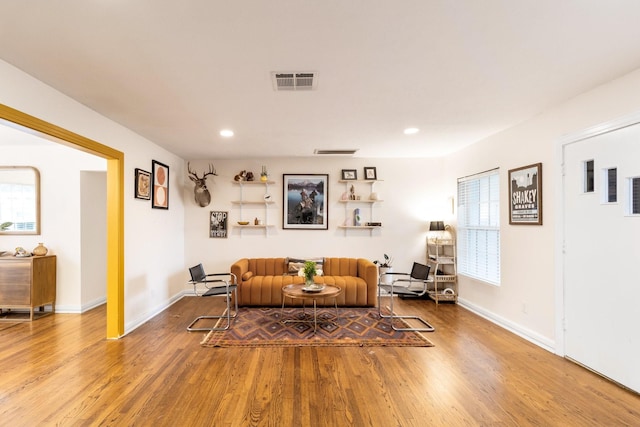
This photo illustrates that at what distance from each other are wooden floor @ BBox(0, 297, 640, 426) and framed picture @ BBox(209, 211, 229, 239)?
7.67ft

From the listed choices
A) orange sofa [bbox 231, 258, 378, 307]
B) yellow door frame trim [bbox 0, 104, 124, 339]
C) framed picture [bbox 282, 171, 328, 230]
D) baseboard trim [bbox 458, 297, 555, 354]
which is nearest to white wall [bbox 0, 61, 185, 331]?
yellow door frame trim [bbox 0, 104, 124, 339]

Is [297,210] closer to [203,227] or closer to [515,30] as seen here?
[203,227]

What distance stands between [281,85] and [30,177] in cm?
458

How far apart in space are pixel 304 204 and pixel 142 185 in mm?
2687

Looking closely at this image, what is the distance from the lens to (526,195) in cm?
352

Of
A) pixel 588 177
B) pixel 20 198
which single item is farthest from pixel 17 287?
pixel 588 177

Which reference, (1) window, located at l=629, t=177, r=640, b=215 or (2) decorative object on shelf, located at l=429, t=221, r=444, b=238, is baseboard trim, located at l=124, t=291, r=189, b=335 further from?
(1) window, located at l=629, t=177, r=640, b=215

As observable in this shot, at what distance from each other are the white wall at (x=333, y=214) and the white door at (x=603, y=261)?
273 cm

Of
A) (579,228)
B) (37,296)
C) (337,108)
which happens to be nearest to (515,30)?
(337,108)

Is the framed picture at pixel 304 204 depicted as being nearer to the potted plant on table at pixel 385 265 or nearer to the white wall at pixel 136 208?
the potted plant on table at pixel 385 265

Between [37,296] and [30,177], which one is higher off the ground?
[30,177]

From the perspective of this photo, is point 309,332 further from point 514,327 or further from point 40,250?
point 40,250

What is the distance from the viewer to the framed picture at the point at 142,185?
3.95 metres

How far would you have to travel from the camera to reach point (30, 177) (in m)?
4.55
